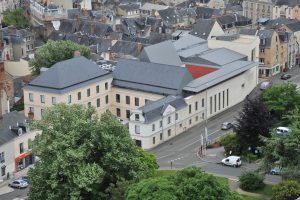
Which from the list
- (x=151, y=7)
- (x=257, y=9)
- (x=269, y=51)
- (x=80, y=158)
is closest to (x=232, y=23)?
(x=257, y=9)

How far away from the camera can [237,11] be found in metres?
147

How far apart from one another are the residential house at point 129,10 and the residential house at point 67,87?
5688 cm

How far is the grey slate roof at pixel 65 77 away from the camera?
86.2 metres

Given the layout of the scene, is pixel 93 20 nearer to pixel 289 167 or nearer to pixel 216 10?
pixel 216 10

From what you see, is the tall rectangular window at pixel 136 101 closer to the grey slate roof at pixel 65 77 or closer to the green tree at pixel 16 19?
the grey slate roof at pixel 65 77

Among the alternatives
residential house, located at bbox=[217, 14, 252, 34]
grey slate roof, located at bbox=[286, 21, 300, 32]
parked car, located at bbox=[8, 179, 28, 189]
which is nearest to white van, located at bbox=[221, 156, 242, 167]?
parked car, located at bbox=[8, 179, 28, 189]

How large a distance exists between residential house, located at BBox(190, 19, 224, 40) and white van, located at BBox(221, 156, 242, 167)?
44480 millimetres

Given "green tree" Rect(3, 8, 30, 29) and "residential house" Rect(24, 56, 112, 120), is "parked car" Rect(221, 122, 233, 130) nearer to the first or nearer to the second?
"residential house" Rect(24, 56, 112, 120)

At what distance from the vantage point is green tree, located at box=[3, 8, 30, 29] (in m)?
146

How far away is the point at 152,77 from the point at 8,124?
21.4 m

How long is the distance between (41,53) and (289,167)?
156ft

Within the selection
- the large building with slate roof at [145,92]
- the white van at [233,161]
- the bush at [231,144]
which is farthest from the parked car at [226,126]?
the white van at [233,161]

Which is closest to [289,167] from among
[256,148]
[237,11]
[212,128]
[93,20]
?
[256,148]

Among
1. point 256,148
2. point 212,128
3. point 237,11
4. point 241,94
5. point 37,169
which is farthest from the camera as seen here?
point 237,11
